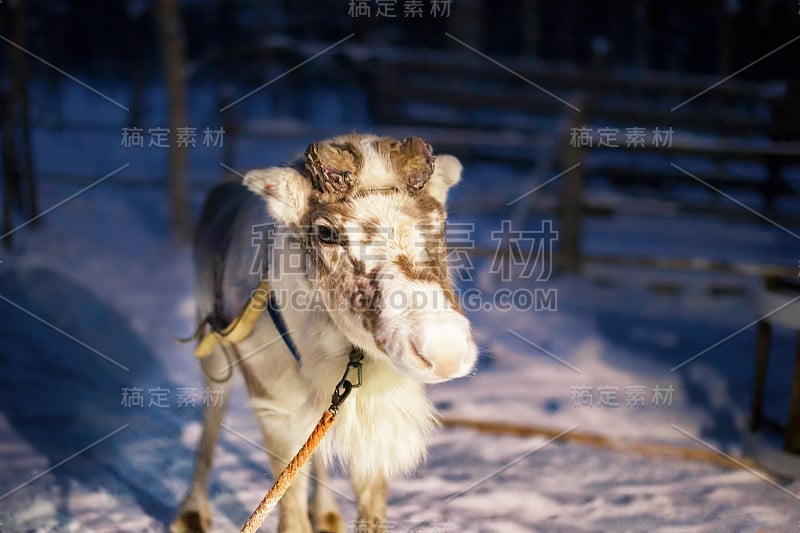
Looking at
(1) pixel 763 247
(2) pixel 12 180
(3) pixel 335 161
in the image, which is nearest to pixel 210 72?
(2) pixel 12 180

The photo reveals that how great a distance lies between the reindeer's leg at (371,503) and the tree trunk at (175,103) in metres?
6.13

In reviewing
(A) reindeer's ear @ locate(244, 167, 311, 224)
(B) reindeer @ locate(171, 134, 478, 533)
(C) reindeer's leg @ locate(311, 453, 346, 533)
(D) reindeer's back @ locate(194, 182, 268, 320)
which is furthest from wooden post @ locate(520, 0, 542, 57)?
(A) reindeer's ear @ locate(244, 167, 311, 224)

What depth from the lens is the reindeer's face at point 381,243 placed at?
2.18m

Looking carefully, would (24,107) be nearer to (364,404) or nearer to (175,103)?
(175,103)

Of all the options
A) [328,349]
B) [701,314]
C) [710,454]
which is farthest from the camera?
[701,314]

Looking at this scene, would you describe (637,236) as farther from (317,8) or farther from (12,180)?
(317,8)

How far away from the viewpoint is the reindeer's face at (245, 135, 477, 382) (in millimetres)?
2176

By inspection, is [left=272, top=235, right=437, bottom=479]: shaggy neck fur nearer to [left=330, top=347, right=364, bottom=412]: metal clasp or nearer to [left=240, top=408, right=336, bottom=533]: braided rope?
[left=330, top=347, right=364, bottom=412]: metal clasp

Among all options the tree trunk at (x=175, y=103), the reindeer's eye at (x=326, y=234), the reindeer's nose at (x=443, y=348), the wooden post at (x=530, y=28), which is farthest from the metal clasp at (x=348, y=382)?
the wooden post at (x=530, y=28)

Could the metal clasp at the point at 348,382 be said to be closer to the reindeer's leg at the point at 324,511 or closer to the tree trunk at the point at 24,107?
the reindeer's leg at the point at 324,511

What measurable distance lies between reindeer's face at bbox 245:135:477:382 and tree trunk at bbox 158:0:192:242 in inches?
239

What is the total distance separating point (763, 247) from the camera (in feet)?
31.2

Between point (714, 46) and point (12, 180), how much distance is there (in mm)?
20491

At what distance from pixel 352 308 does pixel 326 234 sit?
31 cm
